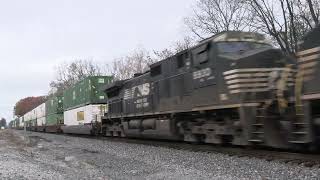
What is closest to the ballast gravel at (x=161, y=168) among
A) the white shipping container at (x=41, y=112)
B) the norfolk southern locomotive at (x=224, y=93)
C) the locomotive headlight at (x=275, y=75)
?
the norfolk southern locomotive at (x=224, y=93)

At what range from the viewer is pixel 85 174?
31.6 ft

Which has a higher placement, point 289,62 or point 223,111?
point 289,62

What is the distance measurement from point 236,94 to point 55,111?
31.1 metres

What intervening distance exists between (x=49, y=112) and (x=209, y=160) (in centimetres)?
3561

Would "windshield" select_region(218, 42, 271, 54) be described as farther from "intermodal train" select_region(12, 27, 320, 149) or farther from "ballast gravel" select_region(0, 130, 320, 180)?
"ballast gravel" select_region(0, 130, 320, 180)

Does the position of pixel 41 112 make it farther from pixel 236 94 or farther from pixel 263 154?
pixel 263 154

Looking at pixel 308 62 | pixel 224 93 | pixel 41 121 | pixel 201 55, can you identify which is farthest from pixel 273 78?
pixel 41 121

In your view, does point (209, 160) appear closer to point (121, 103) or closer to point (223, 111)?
point (223, 111)

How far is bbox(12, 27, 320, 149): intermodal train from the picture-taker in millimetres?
9812

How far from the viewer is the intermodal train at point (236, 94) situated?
9.81 m

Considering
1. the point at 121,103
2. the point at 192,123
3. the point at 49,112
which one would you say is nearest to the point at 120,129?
the point at 121,103

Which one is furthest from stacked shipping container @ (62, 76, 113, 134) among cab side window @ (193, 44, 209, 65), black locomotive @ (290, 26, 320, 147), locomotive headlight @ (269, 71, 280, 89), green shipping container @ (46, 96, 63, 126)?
black locomotive @ (290, 26, 320, 147)

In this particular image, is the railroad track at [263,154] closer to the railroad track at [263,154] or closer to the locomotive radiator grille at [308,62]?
the railroad track at [263,154]

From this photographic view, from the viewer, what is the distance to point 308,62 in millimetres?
9547
